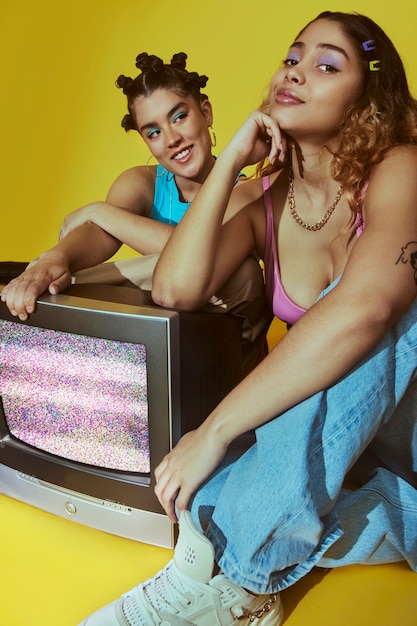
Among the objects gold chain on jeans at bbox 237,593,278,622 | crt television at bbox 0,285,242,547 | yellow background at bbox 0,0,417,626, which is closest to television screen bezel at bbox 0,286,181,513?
crt television at bbox 0,285,242,547

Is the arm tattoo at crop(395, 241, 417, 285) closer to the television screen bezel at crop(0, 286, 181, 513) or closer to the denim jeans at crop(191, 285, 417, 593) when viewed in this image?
the denim jeans at crop(191, 285, 417, 593)

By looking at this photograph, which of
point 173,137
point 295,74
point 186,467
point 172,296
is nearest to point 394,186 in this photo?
point 295,74

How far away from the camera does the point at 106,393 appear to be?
1.37 meters

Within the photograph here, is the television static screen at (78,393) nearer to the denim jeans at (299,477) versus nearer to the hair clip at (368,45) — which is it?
the denim jeans at (299,477)

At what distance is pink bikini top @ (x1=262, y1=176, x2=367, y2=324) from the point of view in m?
1.59

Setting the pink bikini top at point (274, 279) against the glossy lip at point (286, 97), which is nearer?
the glossy lip at point (286, 97)

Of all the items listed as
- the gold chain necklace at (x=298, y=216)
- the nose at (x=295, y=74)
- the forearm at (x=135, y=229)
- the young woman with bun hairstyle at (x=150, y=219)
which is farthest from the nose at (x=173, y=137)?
the nose at (x=295, y=74)

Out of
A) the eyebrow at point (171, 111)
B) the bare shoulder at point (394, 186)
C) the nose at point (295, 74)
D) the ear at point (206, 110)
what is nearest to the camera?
the bare shoulder at point (394, 186)

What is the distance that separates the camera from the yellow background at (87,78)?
9.59ft

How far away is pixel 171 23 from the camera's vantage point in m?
3.07

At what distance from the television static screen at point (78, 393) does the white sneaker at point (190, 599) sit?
227 millimetres

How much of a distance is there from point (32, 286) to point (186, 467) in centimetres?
45

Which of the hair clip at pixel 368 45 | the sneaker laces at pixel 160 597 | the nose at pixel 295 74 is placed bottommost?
the sneaker laces at pixel 160 597

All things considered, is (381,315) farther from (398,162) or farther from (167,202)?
(167,202)
